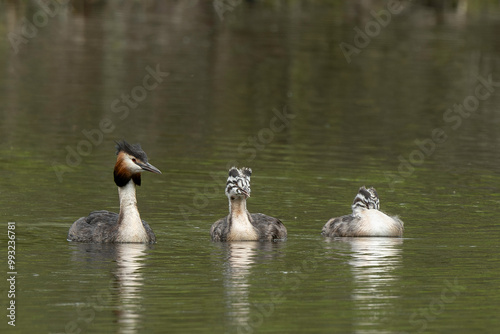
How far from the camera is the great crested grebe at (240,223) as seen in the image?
18.9 m

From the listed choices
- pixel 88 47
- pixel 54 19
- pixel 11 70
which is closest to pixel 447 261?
pixel 11 70

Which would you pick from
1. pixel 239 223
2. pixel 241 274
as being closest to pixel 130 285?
pixel 241 274

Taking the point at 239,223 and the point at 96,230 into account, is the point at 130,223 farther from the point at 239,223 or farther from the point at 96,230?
the point at 239,223

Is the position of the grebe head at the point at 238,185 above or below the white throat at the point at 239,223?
above

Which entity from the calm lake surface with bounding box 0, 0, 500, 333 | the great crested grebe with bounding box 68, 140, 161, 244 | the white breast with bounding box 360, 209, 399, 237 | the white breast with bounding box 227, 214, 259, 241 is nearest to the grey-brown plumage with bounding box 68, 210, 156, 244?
the great crested grebe with bounding box 68, 140, 161, 244

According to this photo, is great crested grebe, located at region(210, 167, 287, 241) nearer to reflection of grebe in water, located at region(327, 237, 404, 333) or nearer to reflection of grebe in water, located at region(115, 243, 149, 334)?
reflection of grebe in water, located at region(327, 237, 404, 333)

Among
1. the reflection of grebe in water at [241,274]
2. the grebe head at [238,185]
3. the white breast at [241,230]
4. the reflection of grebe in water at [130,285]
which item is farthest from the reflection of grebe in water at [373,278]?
the reflection of grebe in water at [130,285]

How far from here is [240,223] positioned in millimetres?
18953

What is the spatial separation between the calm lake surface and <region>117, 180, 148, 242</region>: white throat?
0.31m

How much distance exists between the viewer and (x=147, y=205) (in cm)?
2142

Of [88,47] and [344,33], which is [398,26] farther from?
[88,47]

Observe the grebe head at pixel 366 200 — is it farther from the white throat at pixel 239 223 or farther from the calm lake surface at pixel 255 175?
the white throat at pixel 239 223

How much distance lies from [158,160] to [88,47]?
26311 mm

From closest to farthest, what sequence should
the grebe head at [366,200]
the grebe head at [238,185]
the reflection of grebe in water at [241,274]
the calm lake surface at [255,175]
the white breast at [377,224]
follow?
the reflection of grebe in water at [241,274] < the calm lake surface at [255,175] < the grebe head at [238,185] < the white breast at [377,224] < the grebe head at [366,200]
